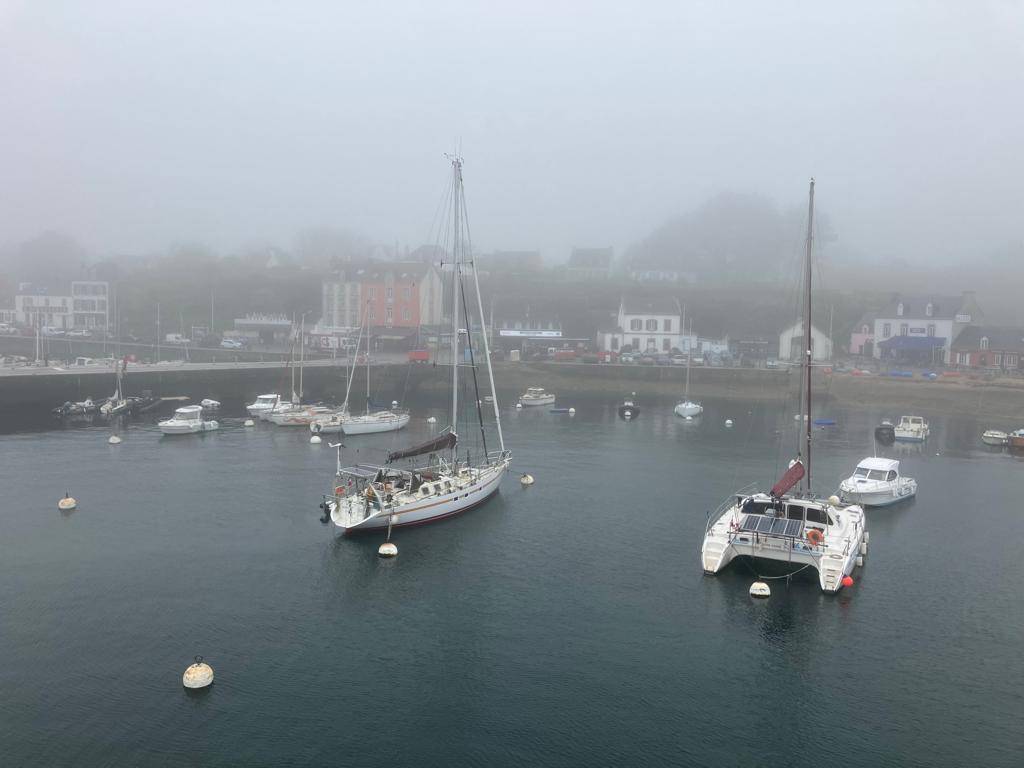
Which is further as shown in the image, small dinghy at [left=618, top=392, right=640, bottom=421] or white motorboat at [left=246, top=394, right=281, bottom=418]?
small dinghy at [left=618, top=392, right=640, bottom=421]

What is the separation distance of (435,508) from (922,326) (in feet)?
275

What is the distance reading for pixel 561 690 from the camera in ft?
65.2

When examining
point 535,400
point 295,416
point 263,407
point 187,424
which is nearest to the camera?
point 187,424

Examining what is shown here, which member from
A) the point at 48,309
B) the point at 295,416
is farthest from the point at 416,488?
the point at 48,309

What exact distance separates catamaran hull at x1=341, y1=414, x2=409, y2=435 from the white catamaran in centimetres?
3219

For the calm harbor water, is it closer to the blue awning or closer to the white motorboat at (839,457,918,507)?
the white motorboat at (839,457,918,507)

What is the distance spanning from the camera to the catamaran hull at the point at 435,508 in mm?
30875

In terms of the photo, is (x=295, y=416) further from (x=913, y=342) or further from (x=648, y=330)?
(x=913, y=342)

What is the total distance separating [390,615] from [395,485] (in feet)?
29.9

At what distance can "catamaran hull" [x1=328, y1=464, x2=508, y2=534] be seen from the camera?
3088cm

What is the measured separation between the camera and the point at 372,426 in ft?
188

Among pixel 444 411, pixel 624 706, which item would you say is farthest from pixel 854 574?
pixel 444 411

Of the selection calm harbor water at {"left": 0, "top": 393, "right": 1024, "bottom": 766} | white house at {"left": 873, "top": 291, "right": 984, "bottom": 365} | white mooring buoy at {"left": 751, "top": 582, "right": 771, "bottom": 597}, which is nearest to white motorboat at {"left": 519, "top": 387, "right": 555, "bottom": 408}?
calm harbor water at {"left": 0, "top": 393, "right": 1024, "bottom": 766}

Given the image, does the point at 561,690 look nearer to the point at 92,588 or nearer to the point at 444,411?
the point at 92,588
